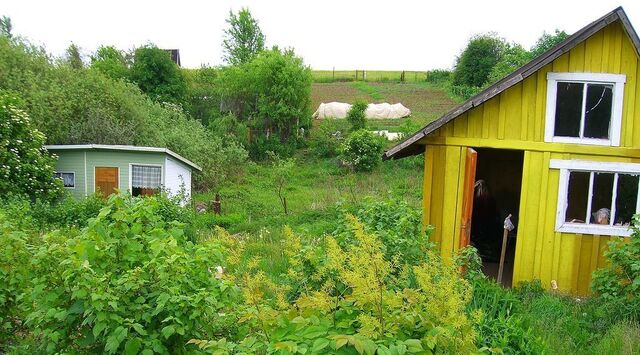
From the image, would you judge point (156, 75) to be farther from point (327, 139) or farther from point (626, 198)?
point (626, 198)

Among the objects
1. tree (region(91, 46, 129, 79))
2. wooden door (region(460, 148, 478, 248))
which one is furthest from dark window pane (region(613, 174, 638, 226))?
tree (region(91, 46, 129, 79))

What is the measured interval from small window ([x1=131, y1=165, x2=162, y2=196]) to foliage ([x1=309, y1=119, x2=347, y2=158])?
11252 millimetres

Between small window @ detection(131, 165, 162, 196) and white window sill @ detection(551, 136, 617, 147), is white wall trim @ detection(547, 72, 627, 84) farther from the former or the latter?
small window @ detection(131, 165, 162, 196)

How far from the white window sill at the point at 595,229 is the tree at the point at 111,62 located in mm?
24080

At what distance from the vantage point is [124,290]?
4.34 m

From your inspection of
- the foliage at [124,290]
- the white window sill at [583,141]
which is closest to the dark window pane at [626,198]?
the white window sill at [583,141]

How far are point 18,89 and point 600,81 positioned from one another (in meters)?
19.3

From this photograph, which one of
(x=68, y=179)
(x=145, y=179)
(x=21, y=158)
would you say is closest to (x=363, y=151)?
(x=145, y=179)

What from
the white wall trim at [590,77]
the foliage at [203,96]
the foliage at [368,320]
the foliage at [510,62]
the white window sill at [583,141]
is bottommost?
the foliage at [368,320]

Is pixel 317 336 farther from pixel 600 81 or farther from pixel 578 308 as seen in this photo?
pixel 600 81

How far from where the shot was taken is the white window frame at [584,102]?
9320mm

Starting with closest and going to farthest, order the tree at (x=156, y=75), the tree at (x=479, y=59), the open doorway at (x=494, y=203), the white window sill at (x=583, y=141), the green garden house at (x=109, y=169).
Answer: the white window sill at (x=583, y=141) < the open doorway at (x=494, y=203) < the green garden house at (x=109, y=169) < the tree at (x=156, y=75) < the tree at (x=479, y=59)

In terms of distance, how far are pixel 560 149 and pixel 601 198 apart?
1.18m

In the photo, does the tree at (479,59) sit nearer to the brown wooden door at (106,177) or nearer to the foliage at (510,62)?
the foliage at (510,62)
